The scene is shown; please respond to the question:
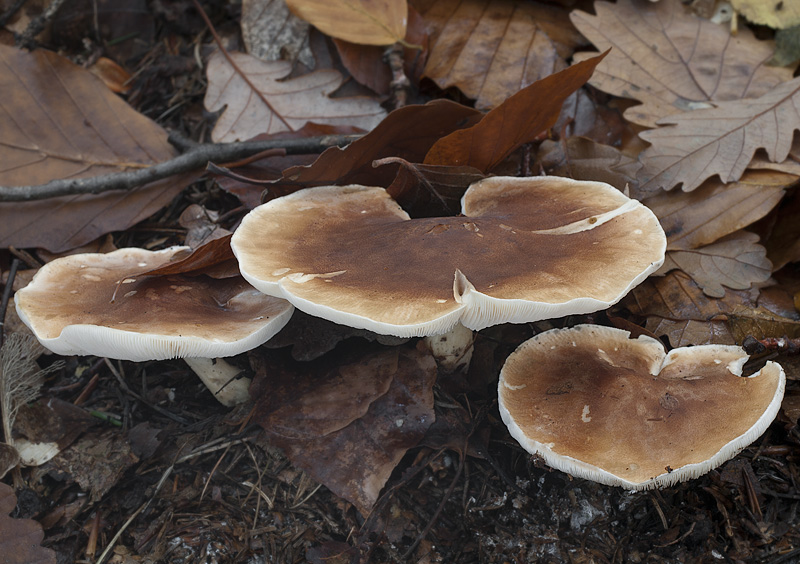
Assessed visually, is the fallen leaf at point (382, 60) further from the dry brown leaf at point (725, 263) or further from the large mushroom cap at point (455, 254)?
the dry brown leaf at point (725, 263)

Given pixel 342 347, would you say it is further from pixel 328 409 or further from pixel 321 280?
pixel 321 280

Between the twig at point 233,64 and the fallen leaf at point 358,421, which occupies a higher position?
the twig at point 233,64

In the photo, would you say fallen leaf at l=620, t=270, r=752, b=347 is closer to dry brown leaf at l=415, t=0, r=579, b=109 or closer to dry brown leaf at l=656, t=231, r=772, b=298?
dry brown leaf at l=656, t=231, r=772, b=298

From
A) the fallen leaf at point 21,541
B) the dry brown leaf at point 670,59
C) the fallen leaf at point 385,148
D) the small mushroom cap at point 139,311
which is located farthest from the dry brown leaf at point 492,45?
the fallen leaf at point 21,541

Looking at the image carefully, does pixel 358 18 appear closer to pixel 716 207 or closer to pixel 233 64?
pixel 233 64

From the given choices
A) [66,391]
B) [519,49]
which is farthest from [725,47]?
[66,391]

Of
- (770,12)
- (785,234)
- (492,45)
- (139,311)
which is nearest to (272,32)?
(492,45)
